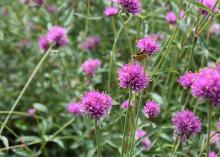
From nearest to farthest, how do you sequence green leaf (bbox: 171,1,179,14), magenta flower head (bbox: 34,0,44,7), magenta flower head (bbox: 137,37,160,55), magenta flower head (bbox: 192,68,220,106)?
magenta flower head (bbox: 192,68,220,106) < magenta flower head (bbox: 137,37,160,55) < green leaf (bbox: 171,1,179,14) < magenta flower head (bbox: 34,0,44,7)

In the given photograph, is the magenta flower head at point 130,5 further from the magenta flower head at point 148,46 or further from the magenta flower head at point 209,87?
the magenta flower head at point 209,87

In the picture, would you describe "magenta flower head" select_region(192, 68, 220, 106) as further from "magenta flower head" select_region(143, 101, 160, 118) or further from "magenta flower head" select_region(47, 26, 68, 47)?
"magenta flower head" select_region(47, 26, 68, 47)

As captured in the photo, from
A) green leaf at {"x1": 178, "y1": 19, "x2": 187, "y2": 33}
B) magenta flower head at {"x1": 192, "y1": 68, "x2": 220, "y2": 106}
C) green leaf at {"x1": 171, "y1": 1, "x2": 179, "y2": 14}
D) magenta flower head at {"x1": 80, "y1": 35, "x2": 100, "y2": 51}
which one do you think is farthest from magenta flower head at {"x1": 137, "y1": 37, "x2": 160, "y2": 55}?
magenta flower head at {"x1": 80, "y1": 35, "x2": 100, "y2": 51}

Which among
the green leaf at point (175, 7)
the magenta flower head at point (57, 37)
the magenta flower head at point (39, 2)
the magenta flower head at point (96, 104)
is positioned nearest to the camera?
the magenta flower head at point (96, 104)

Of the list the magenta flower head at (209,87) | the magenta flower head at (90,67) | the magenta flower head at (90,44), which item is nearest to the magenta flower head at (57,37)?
the magenta flower head at (90,67)

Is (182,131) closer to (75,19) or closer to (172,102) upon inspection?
(172,102)

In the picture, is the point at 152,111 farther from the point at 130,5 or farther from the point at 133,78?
the point at 130,5

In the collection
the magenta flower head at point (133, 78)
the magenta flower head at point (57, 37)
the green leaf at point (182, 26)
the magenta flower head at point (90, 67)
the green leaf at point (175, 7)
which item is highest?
the green leaf at point (175, 7)

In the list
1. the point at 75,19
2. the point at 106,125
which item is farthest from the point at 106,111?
the point at 75,19

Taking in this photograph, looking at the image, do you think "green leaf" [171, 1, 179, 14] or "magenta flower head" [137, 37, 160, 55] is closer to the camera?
"magenta flower head" [137, 37, 160, 55]

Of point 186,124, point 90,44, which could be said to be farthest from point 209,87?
point 90,44
